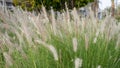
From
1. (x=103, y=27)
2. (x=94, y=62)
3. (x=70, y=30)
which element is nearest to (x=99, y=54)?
(x=94, y=62)

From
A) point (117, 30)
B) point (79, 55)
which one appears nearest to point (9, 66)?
point (79, 55)

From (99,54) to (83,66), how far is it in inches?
6.6

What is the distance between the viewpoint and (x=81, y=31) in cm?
250

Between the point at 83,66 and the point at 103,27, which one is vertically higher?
the point at 103,27

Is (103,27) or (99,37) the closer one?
(103,27)

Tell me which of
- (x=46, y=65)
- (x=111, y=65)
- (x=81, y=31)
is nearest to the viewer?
(x=46, y=65)

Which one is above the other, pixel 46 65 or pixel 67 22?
pixel 67 22

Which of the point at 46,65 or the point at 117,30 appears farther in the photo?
the point at 117,30

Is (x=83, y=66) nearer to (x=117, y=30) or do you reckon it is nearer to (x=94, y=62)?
(x=94, y=62)

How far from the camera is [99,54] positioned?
7.18 feet

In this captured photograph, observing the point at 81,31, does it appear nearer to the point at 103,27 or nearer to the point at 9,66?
the point at 103,27

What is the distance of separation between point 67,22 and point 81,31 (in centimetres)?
16

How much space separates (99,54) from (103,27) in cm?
24

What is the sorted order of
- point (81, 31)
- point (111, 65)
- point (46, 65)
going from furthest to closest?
1. point (81, 31)
2. point (111, 65)
3. point (46, 65)
